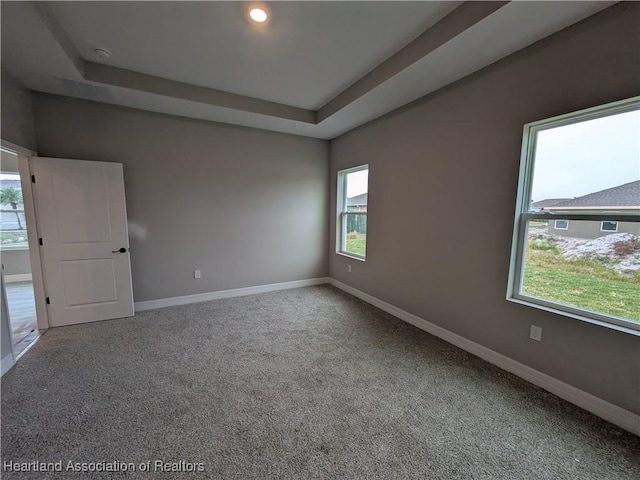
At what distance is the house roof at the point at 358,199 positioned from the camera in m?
4.06

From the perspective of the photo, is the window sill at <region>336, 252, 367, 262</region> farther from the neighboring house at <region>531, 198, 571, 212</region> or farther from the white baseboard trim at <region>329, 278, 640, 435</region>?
the neighboring house at <region>531, 198, 571, 212</region>

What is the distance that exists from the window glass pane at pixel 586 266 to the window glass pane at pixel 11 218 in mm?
8116

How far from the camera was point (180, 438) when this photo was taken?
1.56 m

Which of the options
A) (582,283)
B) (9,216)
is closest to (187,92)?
(582,283)

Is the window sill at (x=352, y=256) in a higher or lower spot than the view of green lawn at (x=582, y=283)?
lower

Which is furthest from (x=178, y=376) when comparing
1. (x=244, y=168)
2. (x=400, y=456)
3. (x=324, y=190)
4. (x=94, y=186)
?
(x=324, y=190)

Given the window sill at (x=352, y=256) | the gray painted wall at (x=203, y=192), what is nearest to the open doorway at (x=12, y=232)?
the gray painted wall at (x=203, y=192)

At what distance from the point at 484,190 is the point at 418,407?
1905mm

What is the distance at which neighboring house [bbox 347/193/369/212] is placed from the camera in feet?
A: 13.3

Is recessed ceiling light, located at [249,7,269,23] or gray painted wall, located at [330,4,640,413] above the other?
recessed ceiling light, located at [249,7,269,23]

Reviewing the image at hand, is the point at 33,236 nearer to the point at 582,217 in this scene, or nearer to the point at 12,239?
the point at 12,239

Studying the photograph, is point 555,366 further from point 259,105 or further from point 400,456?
point 259,105

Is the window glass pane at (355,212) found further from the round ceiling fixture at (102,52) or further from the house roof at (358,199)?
the round ceiling fixture at (102,52)

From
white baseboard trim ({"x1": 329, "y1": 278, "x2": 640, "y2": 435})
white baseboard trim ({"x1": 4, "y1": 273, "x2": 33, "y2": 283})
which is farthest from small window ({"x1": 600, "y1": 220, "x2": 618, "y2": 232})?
white baseboard trim ({"x1": 4, "y1": 273, "x2": 33, "y2": 283})
